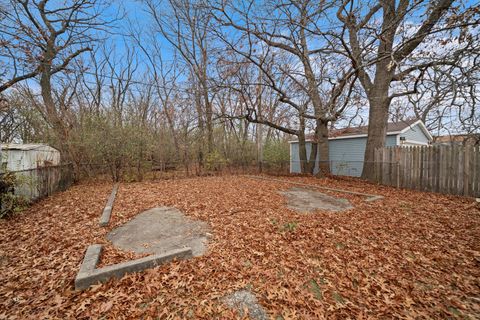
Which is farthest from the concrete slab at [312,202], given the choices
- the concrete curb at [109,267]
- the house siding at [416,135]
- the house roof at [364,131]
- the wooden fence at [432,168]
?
the house siding at [416,135]

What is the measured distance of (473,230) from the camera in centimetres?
336

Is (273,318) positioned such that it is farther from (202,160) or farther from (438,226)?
(202,160)

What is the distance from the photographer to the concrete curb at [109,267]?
82.3 inches

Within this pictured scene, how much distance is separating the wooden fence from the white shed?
11.3 meters

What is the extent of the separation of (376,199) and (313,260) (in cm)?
392

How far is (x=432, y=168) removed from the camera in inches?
247

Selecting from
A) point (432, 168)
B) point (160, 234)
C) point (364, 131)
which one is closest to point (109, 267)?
point (160, 234)

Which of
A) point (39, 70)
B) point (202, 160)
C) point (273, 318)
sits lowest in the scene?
point (273, 318)

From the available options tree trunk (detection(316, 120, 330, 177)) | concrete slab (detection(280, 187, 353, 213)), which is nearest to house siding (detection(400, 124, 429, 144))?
tree trunk (detection(316, 120, 330, 177))

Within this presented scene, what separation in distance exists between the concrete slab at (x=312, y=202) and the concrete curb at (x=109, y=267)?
298 centimetres

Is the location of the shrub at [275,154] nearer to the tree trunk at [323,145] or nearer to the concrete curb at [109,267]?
the tree trunk at [323,145]

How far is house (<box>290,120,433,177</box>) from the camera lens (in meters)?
10.9

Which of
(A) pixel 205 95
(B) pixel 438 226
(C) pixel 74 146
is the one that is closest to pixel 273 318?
(B) pixel 438 226

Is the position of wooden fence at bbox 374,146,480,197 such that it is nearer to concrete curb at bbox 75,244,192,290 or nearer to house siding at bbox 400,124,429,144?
house siding at bbox 400,124,429,144
